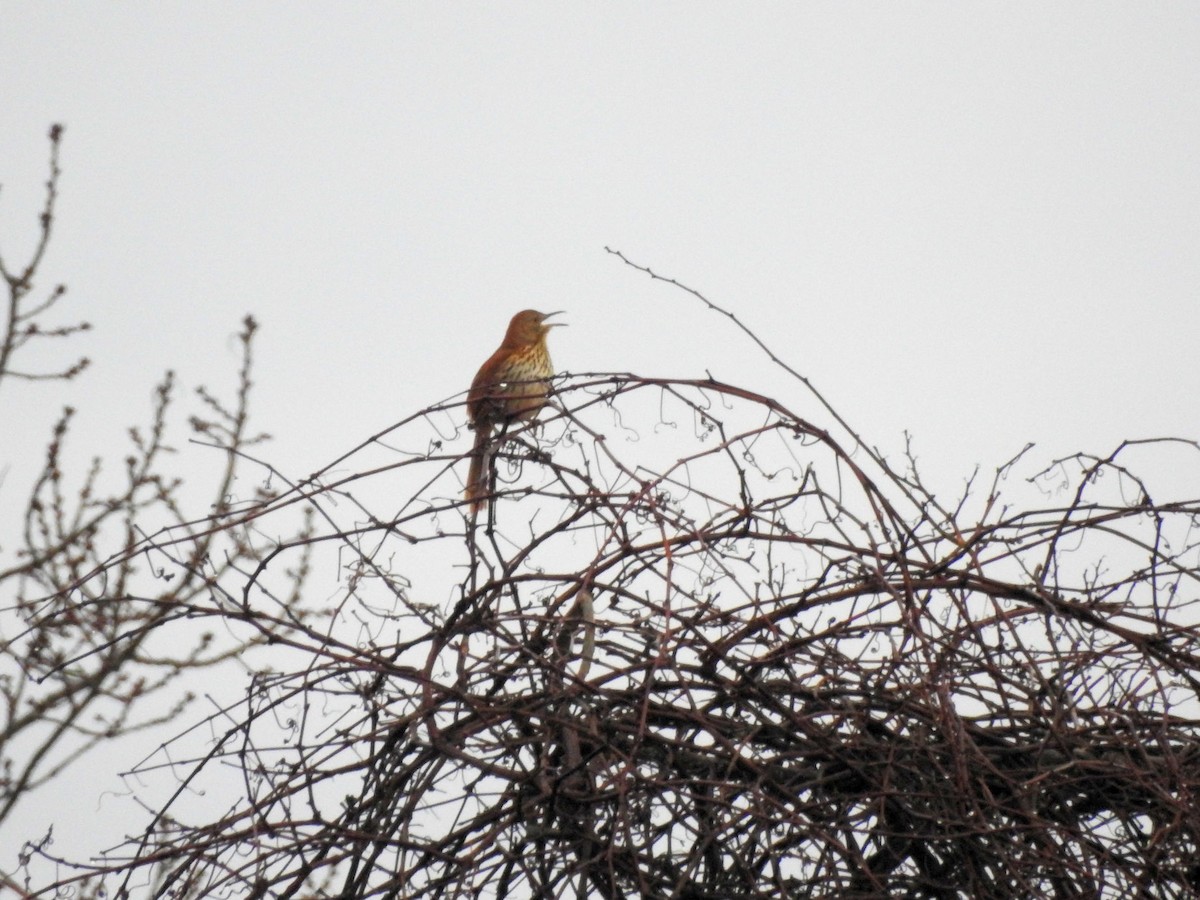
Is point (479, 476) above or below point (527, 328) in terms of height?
below

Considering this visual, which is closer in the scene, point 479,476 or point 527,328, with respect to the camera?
point 479,476

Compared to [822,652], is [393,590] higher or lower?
higher

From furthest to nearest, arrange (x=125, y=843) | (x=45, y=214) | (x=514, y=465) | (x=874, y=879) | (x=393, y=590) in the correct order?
(x=45, y=214)
(x=514, y=465)
(x=393, y=590)
(x=125, y=843)
(x=874, y=879)

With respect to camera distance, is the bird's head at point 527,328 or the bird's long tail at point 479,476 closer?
the bird's long tail at point 479,476

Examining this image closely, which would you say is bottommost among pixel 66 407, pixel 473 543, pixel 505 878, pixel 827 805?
pixel 827 805

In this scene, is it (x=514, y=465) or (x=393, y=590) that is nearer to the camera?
(x=393, y=590)

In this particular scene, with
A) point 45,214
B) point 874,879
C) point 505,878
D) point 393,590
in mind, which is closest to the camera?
point 874,879

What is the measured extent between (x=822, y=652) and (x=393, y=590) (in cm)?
78

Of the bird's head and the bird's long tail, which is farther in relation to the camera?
the bird's head

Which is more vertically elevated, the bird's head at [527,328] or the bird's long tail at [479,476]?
the bird's head at [527,328]

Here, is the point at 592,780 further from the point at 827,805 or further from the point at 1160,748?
the point at 1160,748

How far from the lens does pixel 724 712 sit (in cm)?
239

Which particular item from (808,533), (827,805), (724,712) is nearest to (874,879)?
(827,805)

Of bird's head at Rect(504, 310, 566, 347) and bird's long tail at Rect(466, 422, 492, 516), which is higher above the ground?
bird's head at Rect(504, 310, 566, 347)
